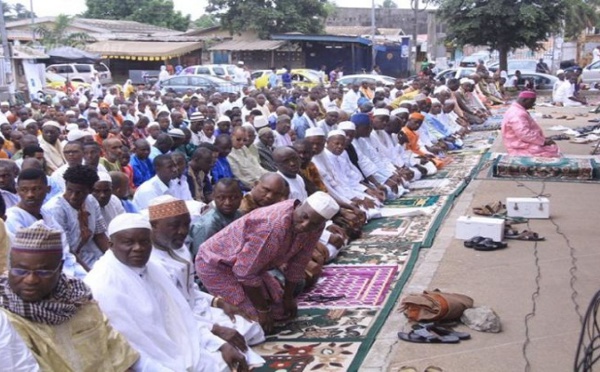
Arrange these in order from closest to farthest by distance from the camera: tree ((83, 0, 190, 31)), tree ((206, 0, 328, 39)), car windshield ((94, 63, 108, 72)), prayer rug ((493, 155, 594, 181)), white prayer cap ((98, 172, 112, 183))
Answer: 1. white prayer cap ((98, 172, 112, 183))
2. prayer rug ((493, 155, 594, 181))
3. car windshield ((94, 63, 108, 72))
4. tree ((206, 0, 328, 39))
5. tree ((83, 0, 190, 31))

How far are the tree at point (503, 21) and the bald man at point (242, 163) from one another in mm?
18488

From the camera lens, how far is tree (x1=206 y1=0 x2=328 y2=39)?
128ft

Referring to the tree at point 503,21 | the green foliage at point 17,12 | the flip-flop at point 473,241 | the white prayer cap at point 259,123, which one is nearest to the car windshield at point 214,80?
the tree at point 503,21

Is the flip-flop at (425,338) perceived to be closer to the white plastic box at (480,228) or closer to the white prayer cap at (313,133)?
the white plastic box at (480,228)

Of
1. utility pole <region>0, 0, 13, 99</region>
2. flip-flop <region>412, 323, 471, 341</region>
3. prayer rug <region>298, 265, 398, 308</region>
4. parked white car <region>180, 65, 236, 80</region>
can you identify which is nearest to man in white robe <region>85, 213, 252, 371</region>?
flip-flop <region>412, 323, 471, 341</region>

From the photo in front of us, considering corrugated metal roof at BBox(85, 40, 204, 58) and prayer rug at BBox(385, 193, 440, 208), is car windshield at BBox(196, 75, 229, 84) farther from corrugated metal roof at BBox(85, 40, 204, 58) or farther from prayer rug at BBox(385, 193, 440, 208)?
prayer rug at BBox(385, 193, 440, 208)

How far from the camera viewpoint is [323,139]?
851 centimetres

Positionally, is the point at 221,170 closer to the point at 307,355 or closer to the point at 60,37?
the point at 307,355

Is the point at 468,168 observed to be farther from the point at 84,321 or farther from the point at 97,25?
the point at 97,25

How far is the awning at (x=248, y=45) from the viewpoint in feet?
119

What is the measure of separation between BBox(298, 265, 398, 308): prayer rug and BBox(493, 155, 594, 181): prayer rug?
4.50m

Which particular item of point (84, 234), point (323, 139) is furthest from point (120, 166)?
point (84, 234)

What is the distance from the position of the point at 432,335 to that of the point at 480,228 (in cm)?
256

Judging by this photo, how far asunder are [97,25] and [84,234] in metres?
39.5
